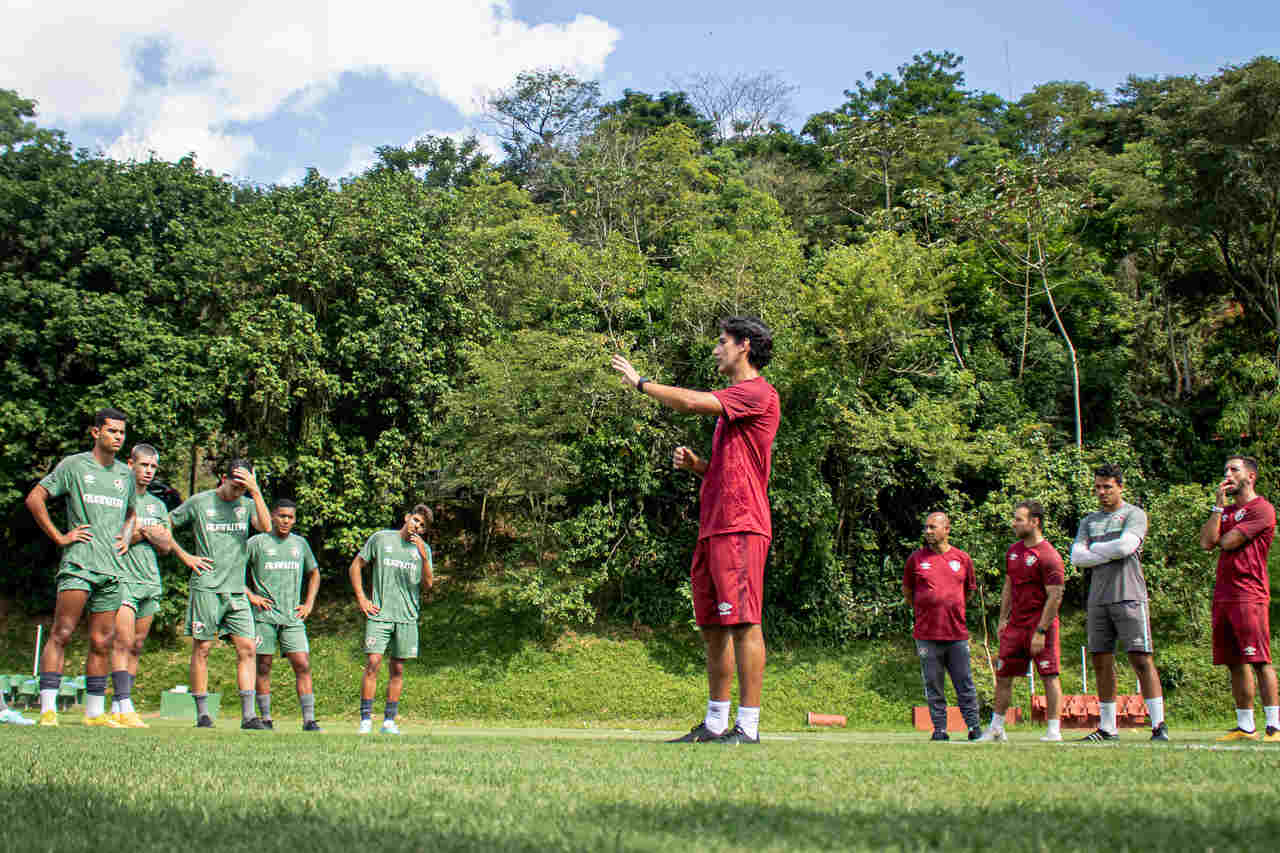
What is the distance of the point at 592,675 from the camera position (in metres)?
23.8

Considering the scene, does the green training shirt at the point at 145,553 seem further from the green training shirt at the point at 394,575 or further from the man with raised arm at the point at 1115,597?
the man with raised arm at the point at 1115,597

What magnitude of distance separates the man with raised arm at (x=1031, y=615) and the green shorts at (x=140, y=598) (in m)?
7.64

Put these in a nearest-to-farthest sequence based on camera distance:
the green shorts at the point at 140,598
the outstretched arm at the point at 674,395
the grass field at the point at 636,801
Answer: the grass field at the point at 636,801
the outstretched arm at the point at 674,395
the green shorts at the point at 140,598

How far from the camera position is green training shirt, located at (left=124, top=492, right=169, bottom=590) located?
30.2 feet

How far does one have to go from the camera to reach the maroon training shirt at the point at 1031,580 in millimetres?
9250

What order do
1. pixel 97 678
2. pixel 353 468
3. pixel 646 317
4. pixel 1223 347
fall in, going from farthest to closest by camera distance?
pixel 1223 347
pixel 646 317
pixel 353 468
pixel 97 678

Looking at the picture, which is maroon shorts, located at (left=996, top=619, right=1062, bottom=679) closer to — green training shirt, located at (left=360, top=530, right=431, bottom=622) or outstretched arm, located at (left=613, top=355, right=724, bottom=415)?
outstretched arm, located at (left=613, top=355, right=724, bottom=415)

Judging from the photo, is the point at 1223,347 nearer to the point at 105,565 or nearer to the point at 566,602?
the point at 566,602

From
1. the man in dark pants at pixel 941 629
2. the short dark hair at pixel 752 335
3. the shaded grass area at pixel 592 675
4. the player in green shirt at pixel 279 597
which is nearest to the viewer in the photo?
the short dark hair at pixel 752 335

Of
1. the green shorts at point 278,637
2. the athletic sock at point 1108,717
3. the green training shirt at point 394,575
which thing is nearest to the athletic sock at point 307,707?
the green shorts at point 278,637

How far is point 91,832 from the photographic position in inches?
105

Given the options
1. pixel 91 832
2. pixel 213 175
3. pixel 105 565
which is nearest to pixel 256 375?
pixel 213 175

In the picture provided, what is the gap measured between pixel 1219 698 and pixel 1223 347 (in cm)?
1366

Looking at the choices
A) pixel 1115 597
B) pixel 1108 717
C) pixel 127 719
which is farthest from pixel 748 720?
pixel 127 719
